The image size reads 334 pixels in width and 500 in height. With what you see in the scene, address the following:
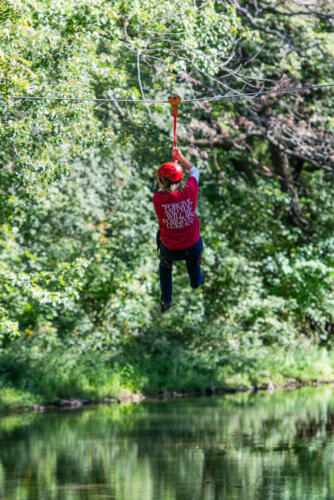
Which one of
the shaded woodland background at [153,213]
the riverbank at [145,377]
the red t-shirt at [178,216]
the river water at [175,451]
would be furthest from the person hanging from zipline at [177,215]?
the riverbank at [145,377]

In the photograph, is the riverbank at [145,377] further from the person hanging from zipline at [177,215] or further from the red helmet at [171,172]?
the red helmet at [171,172]

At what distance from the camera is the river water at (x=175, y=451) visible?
9.76 meters

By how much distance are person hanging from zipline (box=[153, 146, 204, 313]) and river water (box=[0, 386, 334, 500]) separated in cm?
297

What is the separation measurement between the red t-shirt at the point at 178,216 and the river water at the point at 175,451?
124 inches

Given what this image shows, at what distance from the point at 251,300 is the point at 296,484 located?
11501 millimetres

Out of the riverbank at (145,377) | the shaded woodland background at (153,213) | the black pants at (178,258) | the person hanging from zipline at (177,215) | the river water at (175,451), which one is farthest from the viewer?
the riverbank at (145,377)

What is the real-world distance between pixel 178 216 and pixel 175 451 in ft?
18.7

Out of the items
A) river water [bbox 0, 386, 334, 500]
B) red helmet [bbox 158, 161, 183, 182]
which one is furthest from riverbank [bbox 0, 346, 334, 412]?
red helmet [bbox 158, 161, 183, 182]

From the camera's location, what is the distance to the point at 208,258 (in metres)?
20.3

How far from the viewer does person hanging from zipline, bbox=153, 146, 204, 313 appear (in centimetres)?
751

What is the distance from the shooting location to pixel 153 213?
19359 millimetres

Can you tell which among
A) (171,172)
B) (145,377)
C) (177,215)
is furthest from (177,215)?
(145,377)

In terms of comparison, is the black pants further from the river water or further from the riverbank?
the riverbank

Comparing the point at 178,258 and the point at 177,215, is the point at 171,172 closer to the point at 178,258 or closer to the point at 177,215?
the point at 177,215
